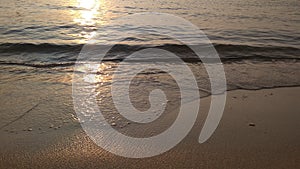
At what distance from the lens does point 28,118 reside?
4.03 metres

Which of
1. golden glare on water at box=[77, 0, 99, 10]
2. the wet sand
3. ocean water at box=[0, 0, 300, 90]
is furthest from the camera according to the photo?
golden glare on water at box=[77, 0, 99, 10]

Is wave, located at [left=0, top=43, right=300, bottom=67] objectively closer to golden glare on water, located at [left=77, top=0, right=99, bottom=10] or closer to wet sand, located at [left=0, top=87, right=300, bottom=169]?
wet sand, located at [left=0, top=87, right=300, bottom=169]

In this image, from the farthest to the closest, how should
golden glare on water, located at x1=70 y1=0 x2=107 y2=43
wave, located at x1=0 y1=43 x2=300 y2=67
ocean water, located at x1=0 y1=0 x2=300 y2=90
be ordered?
golden glare on water, located at x1=70 y1=0 x2=107 y2=43 → wave, located at x1=0 y1=43 x2=300 y2=67 → ocean water, located at x1=0 y1=0 x2=300 y2=90

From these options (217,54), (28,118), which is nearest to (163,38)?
(217,54)

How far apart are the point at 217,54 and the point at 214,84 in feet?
10.0

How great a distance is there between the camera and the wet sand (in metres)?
3.09

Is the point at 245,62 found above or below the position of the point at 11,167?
below

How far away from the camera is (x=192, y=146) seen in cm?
344

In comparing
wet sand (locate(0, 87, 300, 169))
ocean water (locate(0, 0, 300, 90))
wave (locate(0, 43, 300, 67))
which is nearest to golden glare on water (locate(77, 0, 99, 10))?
ocean water (locate(0, 0, 300, 90))

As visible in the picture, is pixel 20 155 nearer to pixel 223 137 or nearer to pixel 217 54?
pixel 223 137

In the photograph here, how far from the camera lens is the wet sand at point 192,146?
3.09 m

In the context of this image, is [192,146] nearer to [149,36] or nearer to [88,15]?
[149,36]

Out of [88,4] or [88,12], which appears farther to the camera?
[88,4]

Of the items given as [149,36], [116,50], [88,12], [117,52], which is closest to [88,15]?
[88,12]
